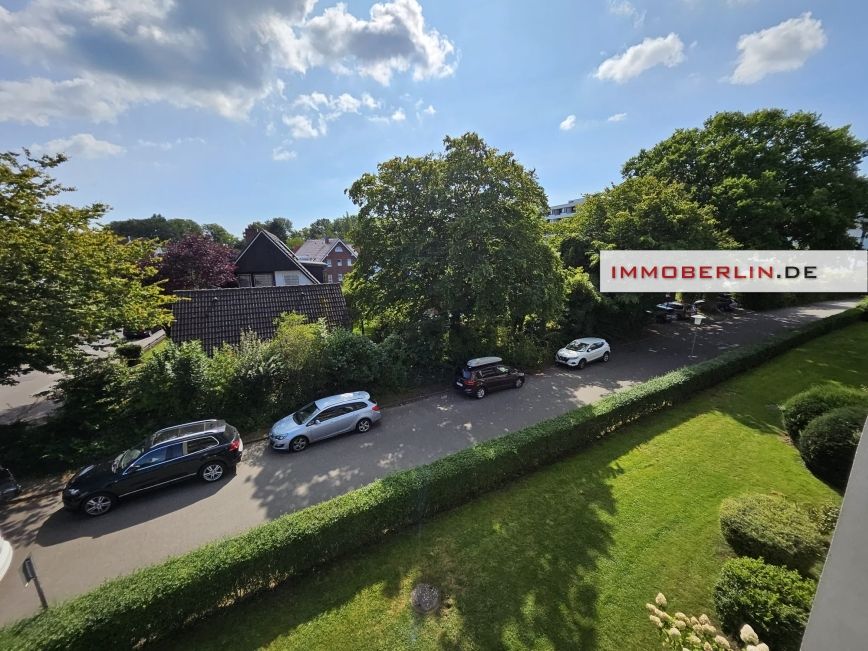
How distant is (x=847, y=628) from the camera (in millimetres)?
3023

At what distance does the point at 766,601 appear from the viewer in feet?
15.2

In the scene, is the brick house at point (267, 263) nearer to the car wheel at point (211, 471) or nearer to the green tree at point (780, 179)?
the car wheel at point (211, 471)

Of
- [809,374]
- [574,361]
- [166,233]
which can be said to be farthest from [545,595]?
[166,233]

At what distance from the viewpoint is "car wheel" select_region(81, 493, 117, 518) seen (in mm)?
8398

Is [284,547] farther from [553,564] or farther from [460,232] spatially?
[460,232]

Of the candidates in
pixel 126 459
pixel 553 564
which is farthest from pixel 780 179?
pixel 126 459

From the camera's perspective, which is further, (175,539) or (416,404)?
(416,404)

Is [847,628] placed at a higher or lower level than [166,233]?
lower

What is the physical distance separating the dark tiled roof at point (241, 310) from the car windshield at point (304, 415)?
6795 millimetres

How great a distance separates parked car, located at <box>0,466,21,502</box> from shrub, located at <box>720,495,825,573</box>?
1663 centimetres

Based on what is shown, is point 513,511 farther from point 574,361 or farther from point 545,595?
point 574,361

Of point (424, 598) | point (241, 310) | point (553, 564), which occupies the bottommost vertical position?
point (553, 564)

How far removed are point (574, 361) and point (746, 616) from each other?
1393 centimetres

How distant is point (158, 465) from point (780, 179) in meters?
36.0
